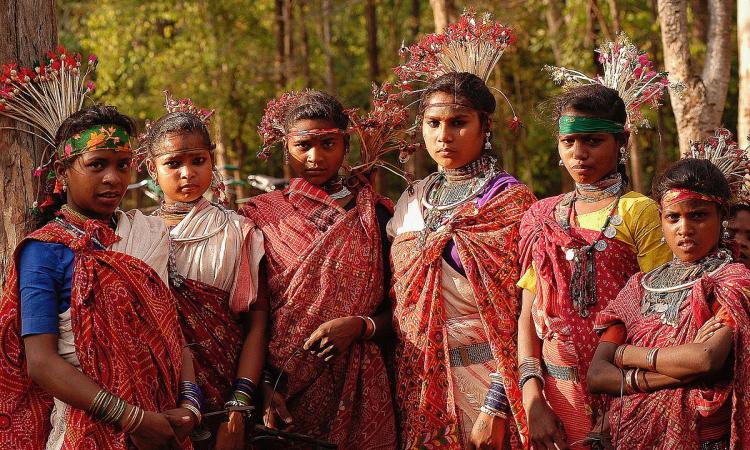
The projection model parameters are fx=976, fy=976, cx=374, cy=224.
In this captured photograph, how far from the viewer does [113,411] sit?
3.71m

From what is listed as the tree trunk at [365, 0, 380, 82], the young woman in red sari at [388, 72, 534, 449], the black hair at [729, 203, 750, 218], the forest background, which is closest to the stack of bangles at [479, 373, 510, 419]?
the young woman in red sari at [388, 72, 534, 449]

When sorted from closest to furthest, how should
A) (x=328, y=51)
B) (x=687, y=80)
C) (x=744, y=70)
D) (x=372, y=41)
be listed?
(x=744, y=70), (x=687, y=80), (x=372, y=41), (x=328, y=51)

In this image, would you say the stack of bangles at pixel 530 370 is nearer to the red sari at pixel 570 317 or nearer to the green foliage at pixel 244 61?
the red sari at pixel 570 317

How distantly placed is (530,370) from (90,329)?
184 centimetres

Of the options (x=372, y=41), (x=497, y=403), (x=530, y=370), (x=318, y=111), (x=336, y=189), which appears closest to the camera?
(x=530, y=370)

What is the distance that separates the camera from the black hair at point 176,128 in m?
4.69

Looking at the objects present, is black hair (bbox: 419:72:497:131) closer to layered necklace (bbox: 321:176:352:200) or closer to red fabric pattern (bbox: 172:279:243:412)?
layered necklace (bbox: 321:176:352:200)

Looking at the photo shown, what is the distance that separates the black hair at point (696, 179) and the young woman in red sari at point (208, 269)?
1.96m

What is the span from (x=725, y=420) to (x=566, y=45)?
10.5 m

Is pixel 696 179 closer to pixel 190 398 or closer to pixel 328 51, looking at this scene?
pixel 190 398

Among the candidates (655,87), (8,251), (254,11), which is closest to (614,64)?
(655,87)

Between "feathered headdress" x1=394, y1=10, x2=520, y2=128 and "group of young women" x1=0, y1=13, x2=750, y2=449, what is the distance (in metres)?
0.17

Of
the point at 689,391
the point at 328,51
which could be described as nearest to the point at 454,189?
the point at 689,391

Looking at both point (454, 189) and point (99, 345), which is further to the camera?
point (454, 189)
